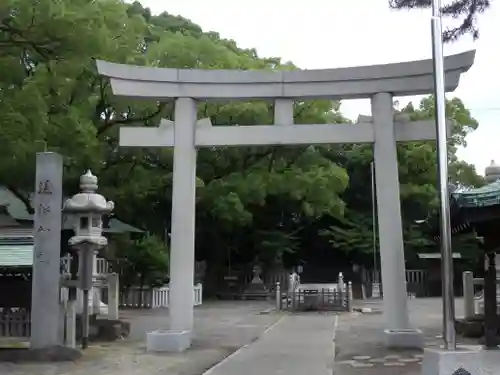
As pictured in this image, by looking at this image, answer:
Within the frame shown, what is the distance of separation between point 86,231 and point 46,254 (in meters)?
1.95

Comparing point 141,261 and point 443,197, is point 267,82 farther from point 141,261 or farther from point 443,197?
point 141,261

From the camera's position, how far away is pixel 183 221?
13.7 meters

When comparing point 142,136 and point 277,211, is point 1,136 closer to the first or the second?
point 142,136

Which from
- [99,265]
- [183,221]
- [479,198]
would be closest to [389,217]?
[479,198]

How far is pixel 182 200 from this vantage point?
13.7m

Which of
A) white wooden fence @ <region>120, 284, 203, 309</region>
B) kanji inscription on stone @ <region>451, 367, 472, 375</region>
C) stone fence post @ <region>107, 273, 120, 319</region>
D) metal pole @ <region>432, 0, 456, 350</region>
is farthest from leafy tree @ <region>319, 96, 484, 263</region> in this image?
kanji inscription on stone @ <region>451, 367, 472, 375</region>

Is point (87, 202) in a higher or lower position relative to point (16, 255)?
higher

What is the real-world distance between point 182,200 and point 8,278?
3.77 meters

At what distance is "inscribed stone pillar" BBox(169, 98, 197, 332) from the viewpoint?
44.6ft

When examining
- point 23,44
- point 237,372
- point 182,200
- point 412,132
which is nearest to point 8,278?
point 182,200

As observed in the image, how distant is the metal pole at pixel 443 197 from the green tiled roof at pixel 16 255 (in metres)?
8.27

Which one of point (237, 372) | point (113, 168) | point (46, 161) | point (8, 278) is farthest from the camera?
point (113, 168)

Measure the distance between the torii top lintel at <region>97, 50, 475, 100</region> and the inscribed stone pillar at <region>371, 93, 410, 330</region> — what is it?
0.42 meters

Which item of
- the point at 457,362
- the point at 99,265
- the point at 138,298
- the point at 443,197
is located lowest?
the point at 138,298
